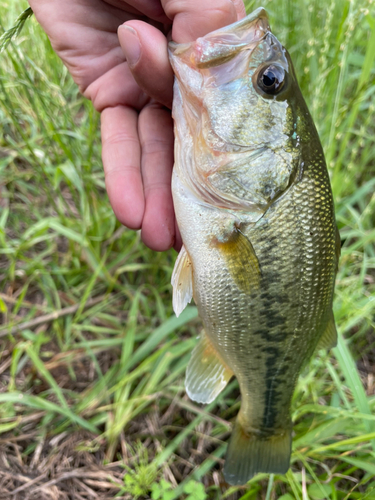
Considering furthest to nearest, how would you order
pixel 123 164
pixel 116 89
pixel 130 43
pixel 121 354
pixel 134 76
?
1. pixel 121 354
2. pixel 116 89
3. pixel 123 164
4. pixel 134 76
5. pixel 130 43

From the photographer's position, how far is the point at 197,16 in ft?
4.68

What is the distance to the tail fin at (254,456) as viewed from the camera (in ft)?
5.49

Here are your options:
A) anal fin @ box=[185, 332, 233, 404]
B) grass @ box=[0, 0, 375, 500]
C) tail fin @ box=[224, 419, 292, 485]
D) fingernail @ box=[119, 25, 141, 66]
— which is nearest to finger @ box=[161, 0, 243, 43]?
fingernail @ box=[119, 25, 141, 66]

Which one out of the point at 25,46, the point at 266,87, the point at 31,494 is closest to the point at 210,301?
the point at 266,87

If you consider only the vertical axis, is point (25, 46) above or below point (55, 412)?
above

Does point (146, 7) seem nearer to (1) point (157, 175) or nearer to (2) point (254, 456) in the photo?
(1) point (157, 175)

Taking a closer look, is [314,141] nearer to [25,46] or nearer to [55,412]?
[55,412]

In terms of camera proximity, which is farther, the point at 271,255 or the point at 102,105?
the point at 102,105

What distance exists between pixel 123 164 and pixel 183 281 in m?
0.75

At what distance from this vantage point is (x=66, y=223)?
91.8 inches

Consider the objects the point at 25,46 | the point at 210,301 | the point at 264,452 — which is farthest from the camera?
the point at 25,46

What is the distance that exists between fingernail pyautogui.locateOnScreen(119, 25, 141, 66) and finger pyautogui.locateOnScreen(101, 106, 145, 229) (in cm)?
48

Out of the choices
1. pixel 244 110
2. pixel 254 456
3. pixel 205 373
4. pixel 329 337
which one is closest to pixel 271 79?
pixel 244 110

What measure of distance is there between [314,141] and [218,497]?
1941 millimetres
